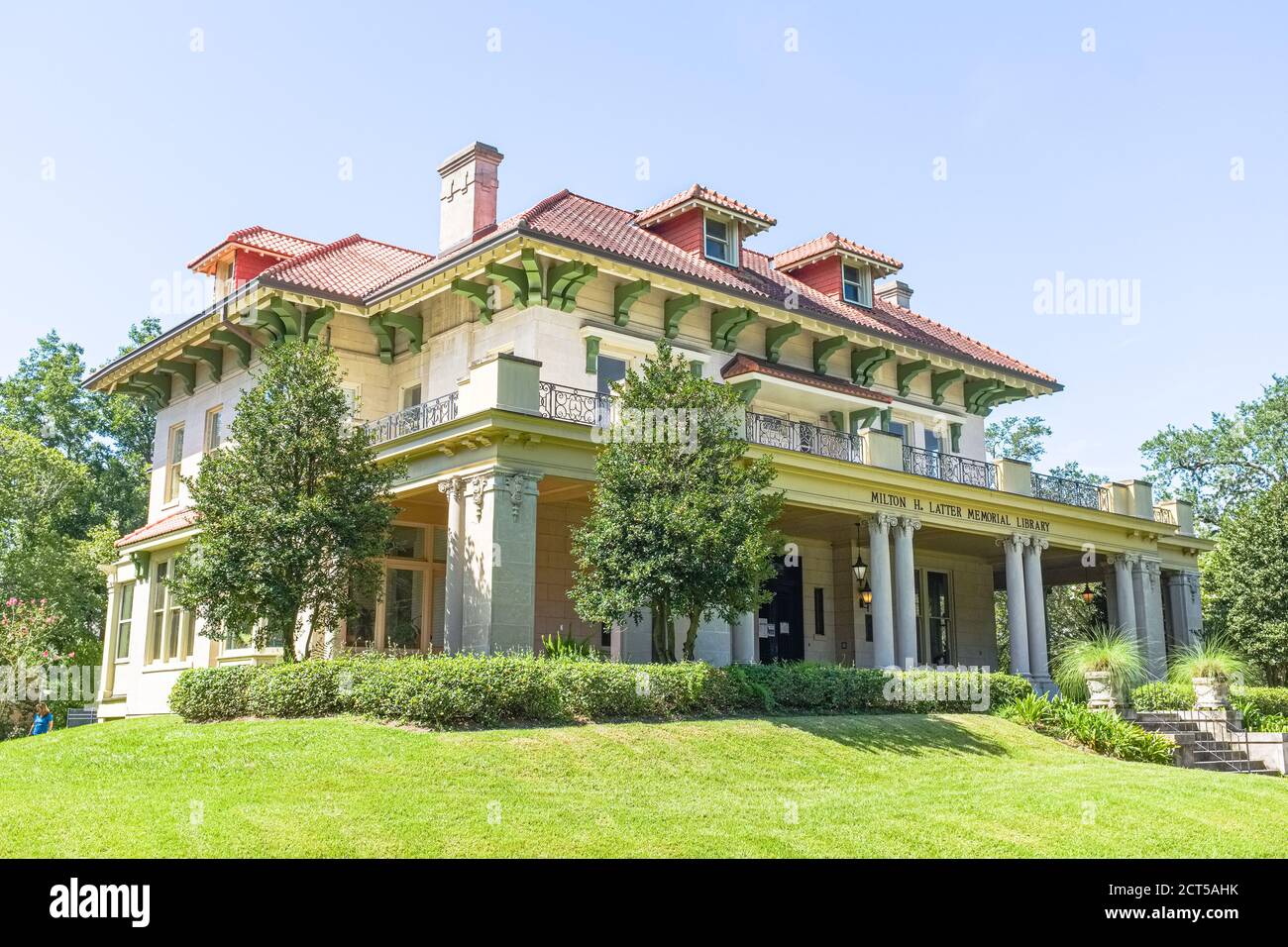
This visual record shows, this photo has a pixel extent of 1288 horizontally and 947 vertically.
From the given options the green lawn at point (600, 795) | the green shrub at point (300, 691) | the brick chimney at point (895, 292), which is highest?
the brick chimney at point (895, 292)

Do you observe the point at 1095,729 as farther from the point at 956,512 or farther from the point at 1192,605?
the point at 1192,605

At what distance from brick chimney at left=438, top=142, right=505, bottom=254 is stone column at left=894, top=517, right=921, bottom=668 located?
11580mm

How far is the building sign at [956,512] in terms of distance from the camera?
2620 centimetres

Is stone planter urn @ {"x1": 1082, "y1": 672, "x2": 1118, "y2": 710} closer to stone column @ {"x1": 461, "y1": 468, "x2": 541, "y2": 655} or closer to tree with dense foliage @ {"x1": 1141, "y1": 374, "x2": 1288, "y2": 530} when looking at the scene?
stone column @ {"x1": 461, "y1": 468, "x2": 541, "y2": 655}

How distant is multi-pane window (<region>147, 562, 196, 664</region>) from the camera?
2806 centimetres

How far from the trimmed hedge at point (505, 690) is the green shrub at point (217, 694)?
2cm

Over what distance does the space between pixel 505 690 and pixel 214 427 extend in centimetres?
1619

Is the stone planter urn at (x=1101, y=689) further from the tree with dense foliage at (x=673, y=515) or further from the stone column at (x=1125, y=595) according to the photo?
the stone column at (x=1125, y=595)

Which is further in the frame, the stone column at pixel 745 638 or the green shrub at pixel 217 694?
the stone column at pixel 745 638

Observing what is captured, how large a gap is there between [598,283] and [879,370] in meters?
9.19

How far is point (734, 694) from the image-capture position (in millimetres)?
19141

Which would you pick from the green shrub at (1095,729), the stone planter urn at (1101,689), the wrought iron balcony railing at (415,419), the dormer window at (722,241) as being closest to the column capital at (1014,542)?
the stone planter urn at (1101,689)
